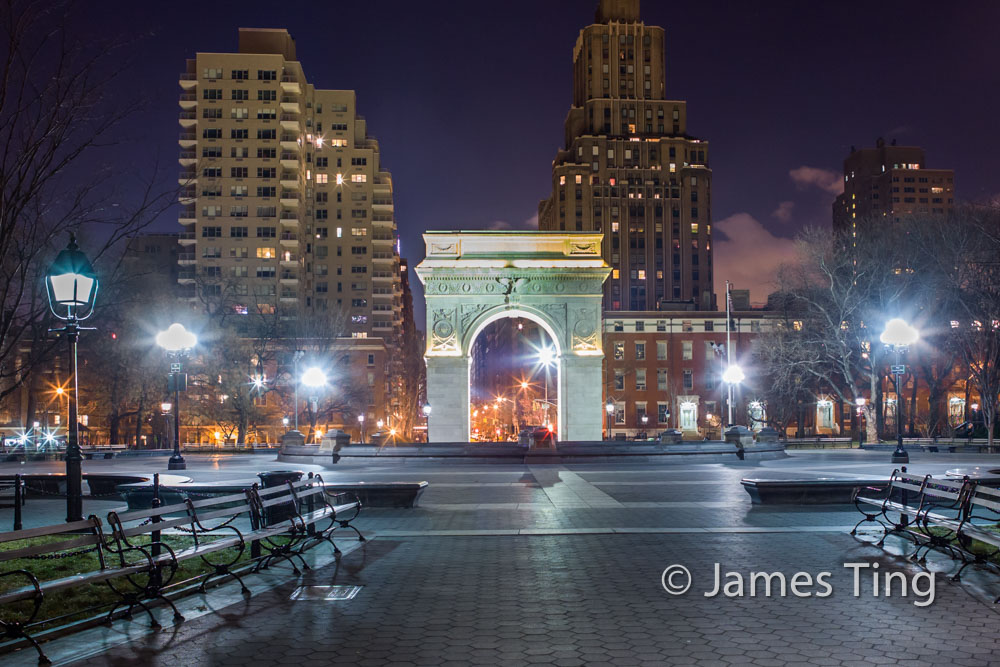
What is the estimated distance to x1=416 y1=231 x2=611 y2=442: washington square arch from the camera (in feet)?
149

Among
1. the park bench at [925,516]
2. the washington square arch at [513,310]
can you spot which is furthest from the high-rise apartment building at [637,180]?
the park bench at [925,516]

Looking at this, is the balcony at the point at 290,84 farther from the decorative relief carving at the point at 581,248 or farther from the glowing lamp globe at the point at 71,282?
the glowing lamp globe at the point at 71,282

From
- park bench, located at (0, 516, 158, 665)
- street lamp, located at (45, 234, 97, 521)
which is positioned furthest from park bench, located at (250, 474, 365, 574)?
street lamp, located at (45, 234, 97, 521)

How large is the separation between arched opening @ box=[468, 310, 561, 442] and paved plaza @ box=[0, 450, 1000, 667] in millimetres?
54447

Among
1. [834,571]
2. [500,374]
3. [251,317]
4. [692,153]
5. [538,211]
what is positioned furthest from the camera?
[538,211]

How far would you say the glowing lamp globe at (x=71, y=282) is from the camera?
1172cm

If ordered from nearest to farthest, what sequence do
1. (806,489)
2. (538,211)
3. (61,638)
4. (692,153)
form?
1. (61,638)
2. (806,489)
3. (692,153)
4. (538,211)

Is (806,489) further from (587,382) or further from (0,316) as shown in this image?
(587,382)

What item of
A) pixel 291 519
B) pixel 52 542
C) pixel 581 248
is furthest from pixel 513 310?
pixel 52 542

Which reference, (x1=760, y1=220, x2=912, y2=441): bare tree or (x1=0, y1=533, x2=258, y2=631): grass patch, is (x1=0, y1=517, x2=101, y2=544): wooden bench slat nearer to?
(x1=0, y1=533, x2=258, y2=631): grass patch

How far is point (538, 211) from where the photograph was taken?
15675 centimetres

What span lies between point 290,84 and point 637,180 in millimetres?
50607

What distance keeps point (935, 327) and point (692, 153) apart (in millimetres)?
76737

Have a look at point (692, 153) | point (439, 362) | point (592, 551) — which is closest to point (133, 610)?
point (592, 551)
